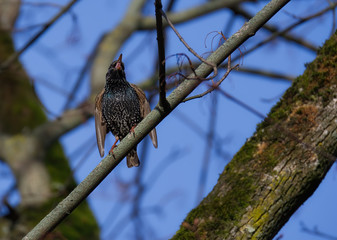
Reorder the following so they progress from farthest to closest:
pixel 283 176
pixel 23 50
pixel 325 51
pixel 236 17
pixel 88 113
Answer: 1. pixel 236 17
2. pixel 88 113
3. pixel 23 50
4. pixel 325 51
5. pixel 283 176

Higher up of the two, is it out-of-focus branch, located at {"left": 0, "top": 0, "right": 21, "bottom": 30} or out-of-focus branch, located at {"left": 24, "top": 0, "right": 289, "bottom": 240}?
out-of-focus branch, located at {"left": 0, "top": 0, "right": 21, "bottom": 30}

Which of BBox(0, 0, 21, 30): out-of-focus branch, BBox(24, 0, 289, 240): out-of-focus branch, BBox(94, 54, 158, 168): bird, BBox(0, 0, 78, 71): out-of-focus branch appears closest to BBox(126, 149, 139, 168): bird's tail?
BBox(94, 54, 158, 168): bird

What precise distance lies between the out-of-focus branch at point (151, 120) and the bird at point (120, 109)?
1.50 meters

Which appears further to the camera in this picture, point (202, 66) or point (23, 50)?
point (23, 50)

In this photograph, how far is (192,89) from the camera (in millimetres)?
2771

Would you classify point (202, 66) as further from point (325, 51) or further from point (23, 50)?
point (23, 50)

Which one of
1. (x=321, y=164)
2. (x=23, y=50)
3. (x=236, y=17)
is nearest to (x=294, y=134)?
(x=321, y=164)

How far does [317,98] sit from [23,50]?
3693 millimetres

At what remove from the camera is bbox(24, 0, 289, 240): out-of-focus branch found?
2.69 meters

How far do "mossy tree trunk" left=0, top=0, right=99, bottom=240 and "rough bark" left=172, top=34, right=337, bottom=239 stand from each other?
261cm

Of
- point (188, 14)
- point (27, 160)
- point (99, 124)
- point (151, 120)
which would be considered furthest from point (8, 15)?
point (151, 120)

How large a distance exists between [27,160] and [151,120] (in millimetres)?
4580

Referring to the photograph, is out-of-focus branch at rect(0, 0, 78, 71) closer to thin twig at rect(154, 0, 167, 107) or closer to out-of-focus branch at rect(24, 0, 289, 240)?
out-of-focus branch at rect(24, 0, 289, 240)

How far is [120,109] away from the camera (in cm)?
453
